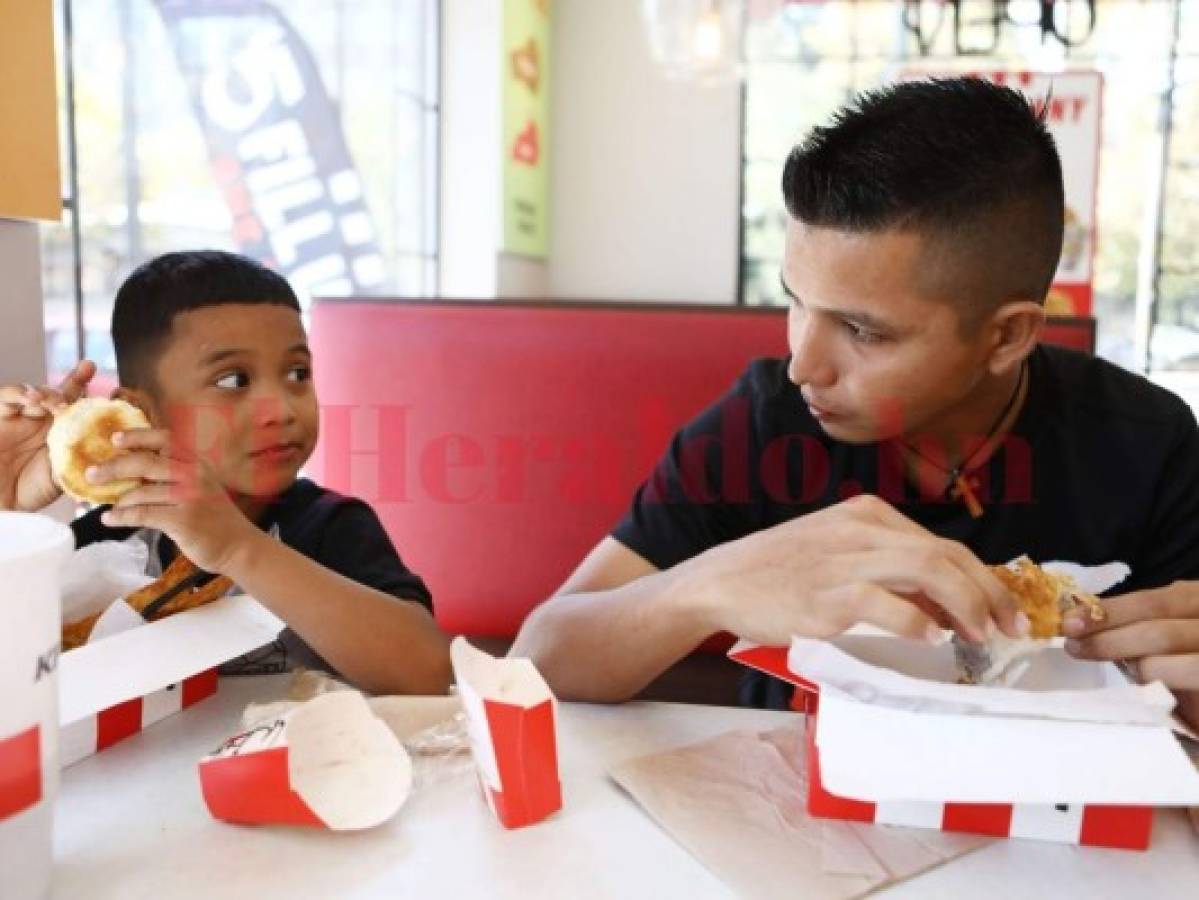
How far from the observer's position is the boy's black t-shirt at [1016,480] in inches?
52.2

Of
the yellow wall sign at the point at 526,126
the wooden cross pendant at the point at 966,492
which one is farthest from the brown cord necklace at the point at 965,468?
the yellow wall sign at the point at 526,126

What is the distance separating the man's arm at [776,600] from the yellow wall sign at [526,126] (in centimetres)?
530

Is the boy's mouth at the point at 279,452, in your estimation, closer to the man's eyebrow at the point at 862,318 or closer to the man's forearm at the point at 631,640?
the man's forearm at the point at 631,640

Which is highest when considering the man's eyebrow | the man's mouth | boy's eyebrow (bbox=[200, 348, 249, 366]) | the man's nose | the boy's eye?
the man's eyebrow

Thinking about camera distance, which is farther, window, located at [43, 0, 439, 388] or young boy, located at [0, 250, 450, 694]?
window, located at [43, 0, 439, 388]

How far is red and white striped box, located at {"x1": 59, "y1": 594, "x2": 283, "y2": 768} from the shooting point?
0.81 meters

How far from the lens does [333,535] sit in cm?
138

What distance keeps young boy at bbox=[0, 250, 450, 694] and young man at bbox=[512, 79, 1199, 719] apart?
0.58 feet

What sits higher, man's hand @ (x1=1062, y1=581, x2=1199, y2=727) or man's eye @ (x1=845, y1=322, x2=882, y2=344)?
man's eye @ (x1=845, y1=322, x2=882, y2=344)

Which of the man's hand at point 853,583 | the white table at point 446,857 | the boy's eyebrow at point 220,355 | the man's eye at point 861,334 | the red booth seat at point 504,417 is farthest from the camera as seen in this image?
the red booth seat at point 504,417

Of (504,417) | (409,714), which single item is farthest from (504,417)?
(409,714)

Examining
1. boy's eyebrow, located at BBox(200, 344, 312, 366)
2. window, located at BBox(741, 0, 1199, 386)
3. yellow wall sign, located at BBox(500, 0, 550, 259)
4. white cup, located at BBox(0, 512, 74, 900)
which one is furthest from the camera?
window, located at BBox(741, 0, 1199, 386)

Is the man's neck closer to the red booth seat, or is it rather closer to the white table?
the red booth seat

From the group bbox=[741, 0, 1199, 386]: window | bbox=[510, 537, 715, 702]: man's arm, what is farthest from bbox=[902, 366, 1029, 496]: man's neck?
bbox=[741, 0, 1199, 386]: window
